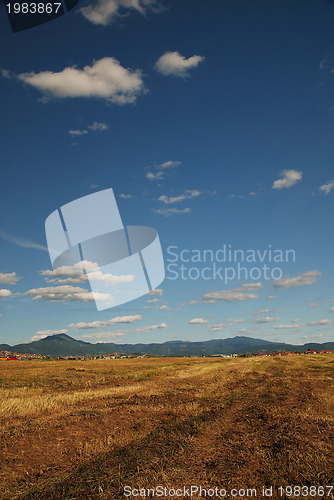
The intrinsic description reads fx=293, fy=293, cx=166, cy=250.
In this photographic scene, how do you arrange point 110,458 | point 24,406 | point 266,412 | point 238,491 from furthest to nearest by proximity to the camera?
point 24,406, point 266,412, point 110,458, point 238,491

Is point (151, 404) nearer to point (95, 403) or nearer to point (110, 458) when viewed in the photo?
point (95, 403)

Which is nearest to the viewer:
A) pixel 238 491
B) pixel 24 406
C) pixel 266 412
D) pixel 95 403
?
pixel 238 491

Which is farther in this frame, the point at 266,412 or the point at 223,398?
the point at 223,398

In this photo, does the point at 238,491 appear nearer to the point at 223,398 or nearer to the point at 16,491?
the point at 16,491

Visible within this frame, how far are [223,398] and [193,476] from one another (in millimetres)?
11966

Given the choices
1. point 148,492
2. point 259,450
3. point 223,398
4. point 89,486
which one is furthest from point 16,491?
point 223,398

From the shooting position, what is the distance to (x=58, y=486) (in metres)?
7.20

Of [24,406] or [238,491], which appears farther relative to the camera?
[24,406]

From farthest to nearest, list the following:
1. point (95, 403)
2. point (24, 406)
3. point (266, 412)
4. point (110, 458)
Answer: point (95, 403), point (24, 406), point (266, 412), point (110, 458)

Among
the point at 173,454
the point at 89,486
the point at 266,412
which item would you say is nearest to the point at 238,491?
the point at 173,454

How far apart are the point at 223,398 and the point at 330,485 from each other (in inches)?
483

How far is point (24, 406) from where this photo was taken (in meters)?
16.4

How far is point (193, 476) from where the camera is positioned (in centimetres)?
752

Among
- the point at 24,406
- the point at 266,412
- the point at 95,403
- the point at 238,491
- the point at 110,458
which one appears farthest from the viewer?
the point at 95,403
